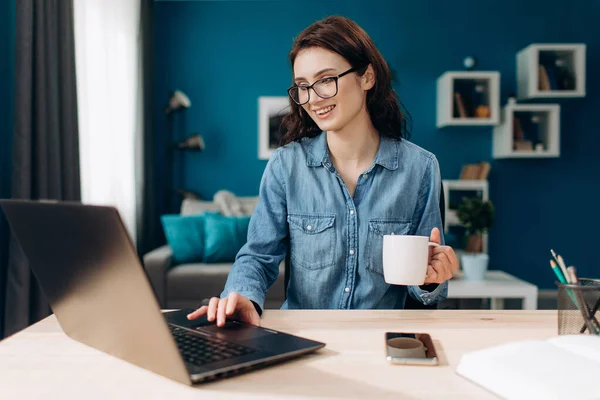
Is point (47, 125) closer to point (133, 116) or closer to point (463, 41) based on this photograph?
point (133, 116)

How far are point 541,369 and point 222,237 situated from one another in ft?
9.46

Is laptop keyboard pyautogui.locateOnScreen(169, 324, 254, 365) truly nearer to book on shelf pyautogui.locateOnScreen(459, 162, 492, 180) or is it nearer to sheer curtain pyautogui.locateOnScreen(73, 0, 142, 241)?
sheer curtain pyautogui.locateOnScreen(73, 0, 142, 241)

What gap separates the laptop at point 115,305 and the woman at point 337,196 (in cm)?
51

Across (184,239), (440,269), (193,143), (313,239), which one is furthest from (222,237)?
(440,269)

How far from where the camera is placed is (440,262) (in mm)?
1023

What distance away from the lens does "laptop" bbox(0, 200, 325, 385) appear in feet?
1.81

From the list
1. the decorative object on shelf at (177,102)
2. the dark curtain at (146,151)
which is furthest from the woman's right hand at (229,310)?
the decorative object on shelf at (177,102)

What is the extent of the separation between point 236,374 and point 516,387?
1.03 ft

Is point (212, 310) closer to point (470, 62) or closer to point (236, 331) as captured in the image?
point (236, 331)

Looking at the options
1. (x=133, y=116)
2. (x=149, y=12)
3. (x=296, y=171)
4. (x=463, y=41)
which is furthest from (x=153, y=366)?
(x=463, y=41)

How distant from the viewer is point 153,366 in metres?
0.64

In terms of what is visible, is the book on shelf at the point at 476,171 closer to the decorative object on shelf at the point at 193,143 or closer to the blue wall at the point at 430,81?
the blue wall at the point at 430,81

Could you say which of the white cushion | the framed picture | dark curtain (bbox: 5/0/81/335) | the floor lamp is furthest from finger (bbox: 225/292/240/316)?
the framed picture

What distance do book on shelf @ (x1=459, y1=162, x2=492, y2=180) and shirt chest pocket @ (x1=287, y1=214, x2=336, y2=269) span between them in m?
3.28
